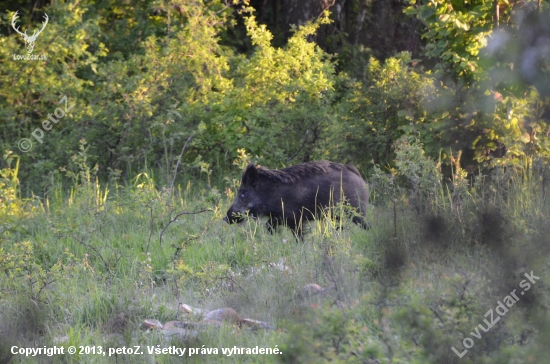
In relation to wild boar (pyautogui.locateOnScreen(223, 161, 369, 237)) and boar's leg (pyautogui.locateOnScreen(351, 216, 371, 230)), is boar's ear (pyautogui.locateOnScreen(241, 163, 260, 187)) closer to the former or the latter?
wild boar (pyautogui.locateOnScreen(223, 161, 369, 237))

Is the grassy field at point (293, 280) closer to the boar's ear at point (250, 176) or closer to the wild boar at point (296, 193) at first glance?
the wild boar at point (296, 193)

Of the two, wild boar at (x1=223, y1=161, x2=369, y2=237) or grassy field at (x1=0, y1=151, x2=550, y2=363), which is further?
wild boar at (x1=223, y1=161, x2=369, y2=237)

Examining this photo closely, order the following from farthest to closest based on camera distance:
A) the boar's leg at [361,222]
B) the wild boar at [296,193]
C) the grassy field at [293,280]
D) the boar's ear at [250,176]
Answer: the boar's ear at [250,176]
the wild boar at [296,193]
the boar's leg at [361,222]
the grassy field at [293,280]

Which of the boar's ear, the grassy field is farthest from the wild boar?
the grassy field

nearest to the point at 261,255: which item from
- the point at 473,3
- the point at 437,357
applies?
the point at 437,357

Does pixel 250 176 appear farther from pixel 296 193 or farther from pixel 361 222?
pixel 361 222

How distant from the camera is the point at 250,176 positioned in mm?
8086

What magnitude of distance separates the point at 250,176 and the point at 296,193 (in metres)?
0.55

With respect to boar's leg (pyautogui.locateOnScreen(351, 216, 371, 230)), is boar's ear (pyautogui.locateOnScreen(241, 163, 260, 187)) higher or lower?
higher

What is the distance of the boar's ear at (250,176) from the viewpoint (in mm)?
8039

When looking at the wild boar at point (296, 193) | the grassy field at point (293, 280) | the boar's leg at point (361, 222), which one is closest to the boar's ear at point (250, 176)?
the wild boar at point (296, 193)

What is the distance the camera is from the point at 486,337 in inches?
167

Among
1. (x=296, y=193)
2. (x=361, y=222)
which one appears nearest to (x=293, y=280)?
(x=361, y=222)

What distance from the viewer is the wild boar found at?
7895 millimetres
